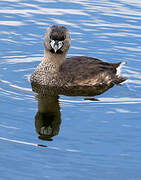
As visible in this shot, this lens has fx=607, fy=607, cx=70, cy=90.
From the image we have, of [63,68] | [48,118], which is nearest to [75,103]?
[48,118]

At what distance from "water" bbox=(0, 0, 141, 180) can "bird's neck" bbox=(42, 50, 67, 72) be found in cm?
70

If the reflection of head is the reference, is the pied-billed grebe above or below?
above

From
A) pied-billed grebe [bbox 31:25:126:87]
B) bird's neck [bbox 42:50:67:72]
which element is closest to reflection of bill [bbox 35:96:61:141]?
pied-billed grebe [bbox 31:25:126:87]

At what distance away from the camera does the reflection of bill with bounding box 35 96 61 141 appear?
1217cm

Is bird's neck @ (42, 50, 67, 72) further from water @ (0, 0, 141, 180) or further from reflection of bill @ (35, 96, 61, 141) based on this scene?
reflection of bill @ (35, 96, 61, 141)

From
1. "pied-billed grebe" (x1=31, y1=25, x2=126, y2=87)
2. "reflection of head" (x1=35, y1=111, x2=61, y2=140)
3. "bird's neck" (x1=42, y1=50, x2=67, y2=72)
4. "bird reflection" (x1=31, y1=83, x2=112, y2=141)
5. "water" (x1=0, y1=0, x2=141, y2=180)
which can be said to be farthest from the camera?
"bird's neck" (x1=42, y1=50, x2=67, y2=72)

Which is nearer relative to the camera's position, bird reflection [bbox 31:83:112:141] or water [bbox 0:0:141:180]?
water [bbox 0:0:141:180]

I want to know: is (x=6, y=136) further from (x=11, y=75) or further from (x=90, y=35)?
(x=90, y=35)

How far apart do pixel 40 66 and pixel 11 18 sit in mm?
4444

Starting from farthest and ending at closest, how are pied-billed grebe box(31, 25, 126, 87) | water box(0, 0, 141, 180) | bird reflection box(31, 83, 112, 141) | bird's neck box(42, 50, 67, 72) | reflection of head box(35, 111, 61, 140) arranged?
bird's neck box(42, 50, 67, 72) → pied-billed grebe box(31, 25, 126, 87) → bird reflection box(31, 83, 112, 141) → reflection of head box(35, 111, 61, 140) → water box(0, 0, 141, 180)

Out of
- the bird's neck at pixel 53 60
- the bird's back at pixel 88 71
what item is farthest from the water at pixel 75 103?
the bird's neck at pixel 53 60

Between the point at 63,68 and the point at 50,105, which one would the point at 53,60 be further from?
the point at 50,105

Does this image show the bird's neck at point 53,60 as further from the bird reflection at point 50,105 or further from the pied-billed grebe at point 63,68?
the bird reflection at point 50,105

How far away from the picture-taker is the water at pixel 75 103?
10656mm
